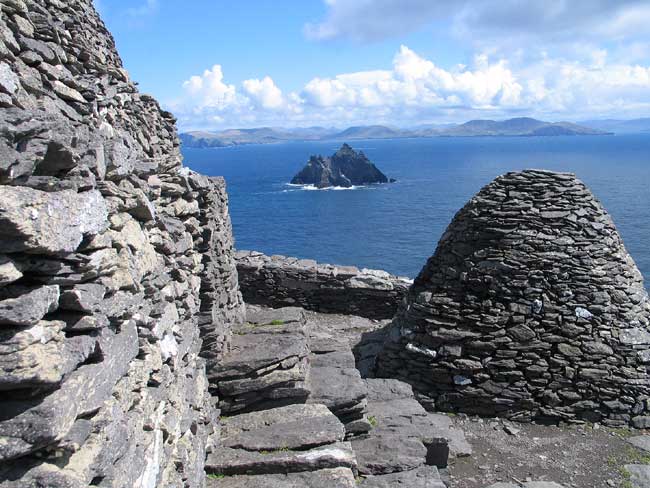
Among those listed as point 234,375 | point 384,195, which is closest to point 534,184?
point 234,375

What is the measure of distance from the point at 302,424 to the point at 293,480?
1.10 meters

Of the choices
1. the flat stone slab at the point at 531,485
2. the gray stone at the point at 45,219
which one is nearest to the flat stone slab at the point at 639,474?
the flat stone slab at the point at 531,485

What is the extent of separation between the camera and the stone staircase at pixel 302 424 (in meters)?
7.48

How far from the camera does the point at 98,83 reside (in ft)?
25.3

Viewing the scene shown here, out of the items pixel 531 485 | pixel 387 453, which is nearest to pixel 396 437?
pixel 387 453

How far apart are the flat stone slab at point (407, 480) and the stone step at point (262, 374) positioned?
1.57m

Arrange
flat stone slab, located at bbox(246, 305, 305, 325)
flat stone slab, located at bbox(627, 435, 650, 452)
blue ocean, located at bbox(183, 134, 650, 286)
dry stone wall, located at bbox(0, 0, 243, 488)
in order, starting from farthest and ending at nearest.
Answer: blue ocean, located at bbox(183, 134, 650, 286) < flat stone slab, located at bbox(627, 435, 650, 452) < flat stone slab, located at bbox(246, 305, 305, 325) < dry stone wall, located at bbox(0, 0, 243, 488)

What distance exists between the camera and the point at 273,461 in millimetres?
7484

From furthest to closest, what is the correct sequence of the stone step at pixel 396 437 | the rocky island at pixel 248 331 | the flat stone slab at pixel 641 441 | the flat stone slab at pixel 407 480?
the flat stone slab at pixel 641 441, the stone step at pixel 396 437, the flat stone slab at pixel 407 480, the rocky island at pixel 248 331

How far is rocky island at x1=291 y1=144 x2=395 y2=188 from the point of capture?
13325 centimetres

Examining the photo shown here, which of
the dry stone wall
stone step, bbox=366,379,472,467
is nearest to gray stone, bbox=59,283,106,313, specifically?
the dry stone wall

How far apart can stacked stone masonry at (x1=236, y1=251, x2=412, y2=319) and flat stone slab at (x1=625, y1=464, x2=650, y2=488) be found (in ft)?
29.2

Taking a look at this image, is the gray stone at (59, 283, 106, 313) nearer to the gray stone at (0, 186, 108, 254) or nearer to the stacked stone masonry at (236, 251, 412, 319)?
the gray stone at (0, 186, 108, 254)

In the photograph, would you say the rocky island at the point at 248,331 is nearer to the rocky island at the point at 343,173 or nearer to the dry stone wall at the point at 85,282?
the dry stone wall at the point at 85,282
